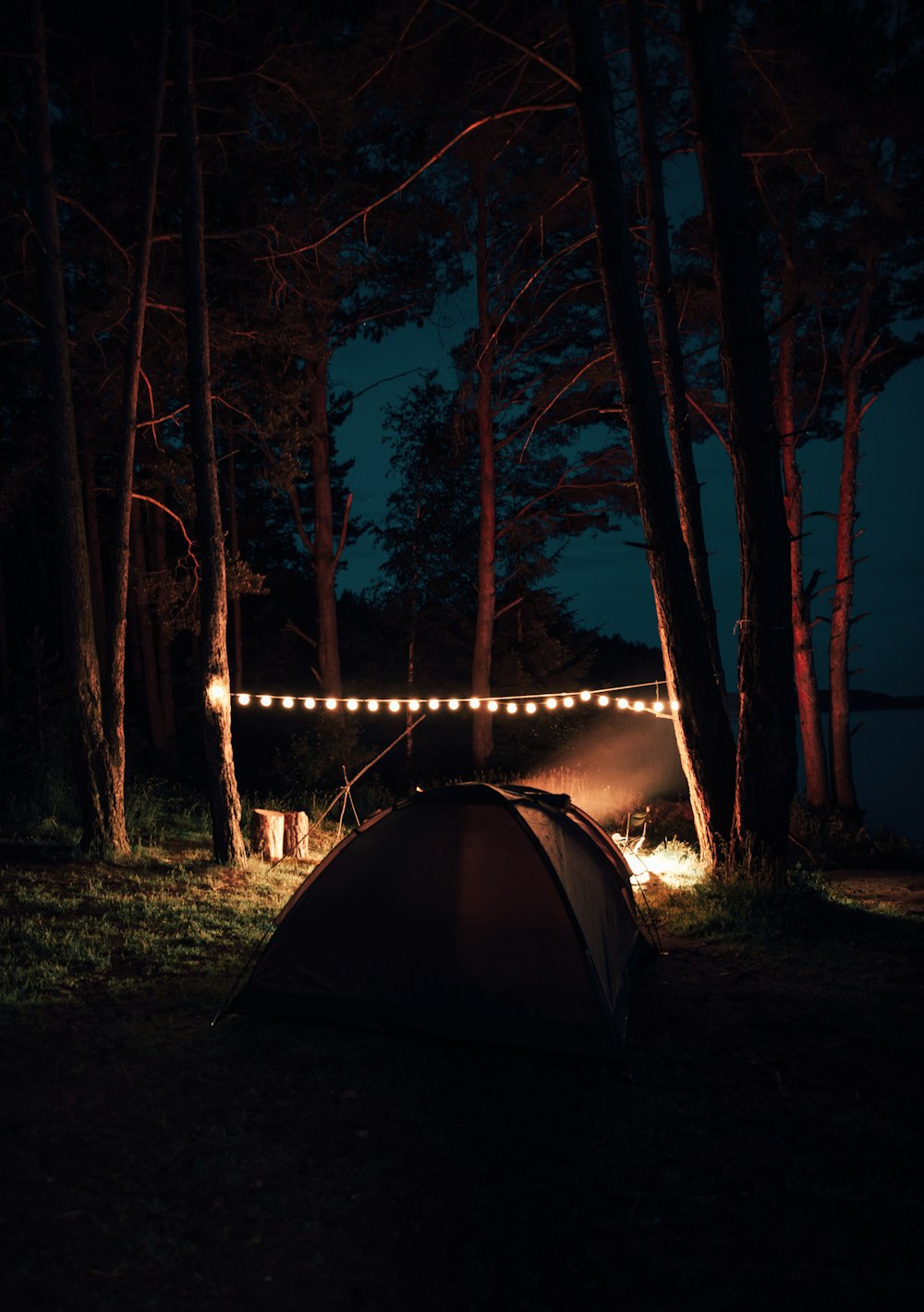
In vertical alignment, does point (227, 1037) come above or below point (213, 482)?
below

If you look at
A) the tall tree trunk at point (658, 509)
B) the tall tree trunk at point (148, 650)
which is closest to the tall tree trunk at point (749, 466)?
the tall tree trunk at point (658, 509)

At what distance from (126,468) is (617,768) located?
1471cm

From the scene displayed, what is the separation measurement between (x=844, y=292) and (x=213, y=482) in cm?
1166

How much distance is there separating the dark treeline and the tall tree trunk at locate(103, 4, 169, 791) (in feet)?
0.15

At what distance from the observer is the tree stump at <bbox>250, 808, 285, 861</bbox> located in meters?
9.55

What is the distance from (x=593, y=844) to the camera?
6.04 metres

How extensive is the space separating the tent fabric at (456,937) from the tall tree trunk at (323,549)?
11232 mm

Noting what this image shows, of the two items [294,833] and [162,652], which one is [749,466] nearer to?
[294,833]

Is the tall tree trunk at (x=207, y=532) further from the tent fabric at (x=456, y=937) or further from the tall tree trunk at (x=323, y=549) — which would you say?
the tall tree trunk at (x=323, y=549)

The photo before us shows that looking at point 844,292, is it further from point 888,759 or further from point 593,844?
point 888,759

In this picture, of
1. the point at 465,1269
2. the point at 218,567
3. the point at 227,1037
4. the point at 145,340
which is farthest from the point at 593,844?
the point at 145,340

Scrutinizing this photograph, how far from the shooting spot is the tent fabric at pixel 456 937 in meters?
4.51

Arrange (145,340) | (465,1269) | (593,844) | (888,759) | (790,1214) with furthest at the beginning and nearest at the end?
(888,759)
(145,340)
(593,844)
(790,1214)
(465,1269)

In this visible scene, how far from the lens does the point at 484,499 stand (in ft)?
55.6
